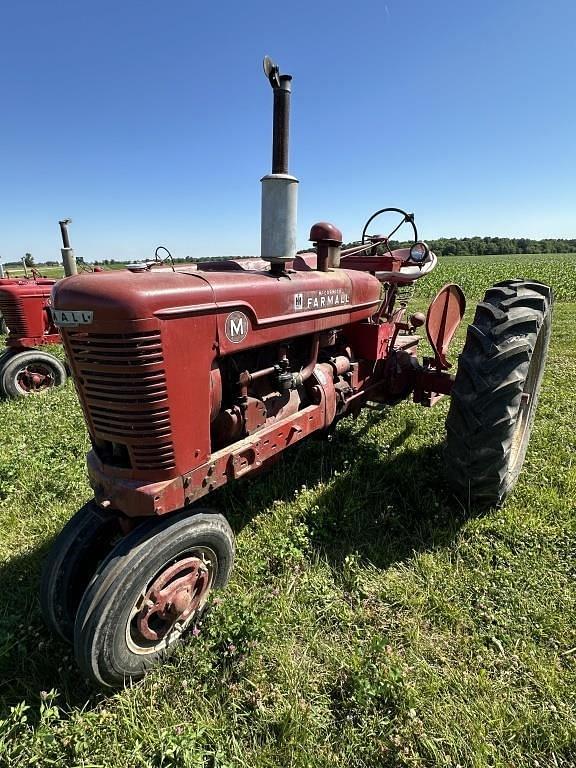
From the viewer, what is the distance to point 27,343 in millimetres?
6066

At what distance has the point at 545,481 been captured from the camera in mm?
3178

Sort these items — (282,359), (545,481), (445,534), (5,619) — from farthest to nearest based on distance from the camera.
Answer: (545,481) → (445,534) → (282,359) → (5,619)

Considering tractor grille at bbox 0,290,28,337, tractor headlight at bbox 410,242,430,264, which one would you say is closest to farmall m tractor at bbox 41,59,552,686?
tractor headlight at bbox 410,242,430,264

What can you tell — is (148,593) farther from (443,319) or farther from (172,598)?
(443,319)

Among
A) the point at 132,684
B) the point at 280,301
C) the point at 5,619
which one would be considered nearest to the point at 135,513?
the point at 132,684

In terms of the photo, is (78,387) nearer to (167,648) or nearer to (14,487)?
(167,648)

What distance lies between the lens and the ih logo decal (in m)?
1.99

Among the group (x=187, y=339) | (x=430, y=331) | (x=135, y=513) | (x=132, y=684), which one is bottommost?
(x=132, y=684)

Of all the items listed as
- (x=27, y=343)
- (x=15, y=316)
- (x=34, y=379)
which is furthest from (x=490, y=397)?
(x=15, y=316)

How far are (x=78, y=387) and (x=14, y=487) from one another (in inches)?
73.5

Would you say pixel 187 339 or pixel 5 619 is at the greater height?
pixel 187 339

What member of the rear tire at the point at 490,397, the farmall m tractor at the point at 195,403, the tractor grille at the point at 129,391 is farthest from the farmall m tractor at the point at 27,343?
the rear tire at the point at 490,397

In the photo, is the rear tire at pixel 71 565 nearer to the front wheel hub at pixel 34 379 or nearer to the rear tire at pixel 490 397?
the rear tire at pixel 490 397

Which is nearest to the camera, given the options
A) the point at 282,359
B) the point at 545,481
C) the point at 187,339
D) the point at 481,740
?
the point at 481,740
